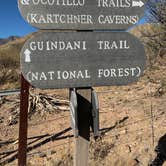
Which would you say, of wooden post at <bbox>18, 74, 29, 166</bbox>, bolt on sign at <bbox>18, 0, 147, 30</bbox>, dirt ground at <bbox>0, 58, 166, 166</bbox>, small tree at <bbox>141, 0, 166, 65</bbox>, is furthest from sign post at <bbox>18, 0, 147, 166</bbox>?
small tree at <bbox>141, 0, 166, 65</bbox>

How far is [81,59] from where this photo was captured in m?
2.78

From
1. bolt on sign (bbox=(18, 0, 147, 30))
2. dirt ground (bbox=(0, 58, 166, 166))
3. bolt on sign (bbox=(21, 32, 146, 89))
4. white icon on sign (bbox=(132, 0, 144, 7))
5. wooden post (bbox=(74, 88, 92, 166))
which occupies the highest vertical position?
white icon on sign (bbox=(132, 0, 144, 7))

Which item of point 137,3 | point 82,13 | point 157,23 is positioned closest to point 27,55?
point 82,13

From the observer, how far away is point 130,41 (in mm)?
2881

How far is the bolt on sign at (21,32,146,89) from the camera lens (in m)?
2.71

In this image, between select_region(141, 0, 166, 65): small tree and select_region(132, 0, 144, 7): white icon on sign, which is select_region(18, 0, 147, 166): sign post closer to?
select_region(132, 0, 144, 7): white icon on sign

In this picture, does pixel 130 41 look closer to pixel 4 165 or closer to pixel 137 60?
pixel 137 60

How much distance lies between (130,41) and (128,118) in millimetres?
5271

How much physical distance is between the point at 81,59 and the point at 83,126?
63 cm

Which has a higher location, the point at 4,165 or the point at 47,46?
the point at 47,46

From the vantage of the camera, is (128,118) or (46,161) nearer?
(46,161)

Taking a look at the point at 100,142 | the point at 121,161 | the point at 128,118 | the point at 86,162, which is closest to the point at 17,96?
the point at 128,118

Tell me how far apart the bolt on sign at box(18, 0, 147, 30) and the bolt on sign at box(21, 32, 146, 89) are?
8 cm

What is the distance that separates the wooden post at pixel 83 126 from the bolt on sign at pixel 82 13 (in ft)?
1.93
